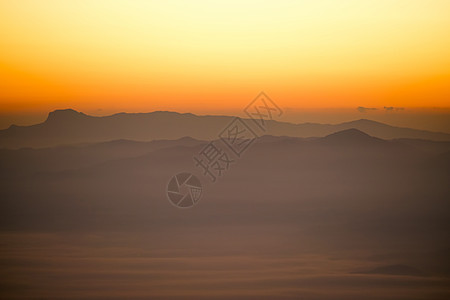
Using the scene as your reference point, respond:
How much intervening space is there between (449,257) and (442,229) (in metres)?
1.30

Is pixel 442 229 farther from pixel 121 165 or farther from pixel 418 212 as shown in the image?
pixel 121 165

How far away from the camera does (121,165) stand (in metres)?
11.0

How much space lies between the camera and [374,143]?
11492 millimetres

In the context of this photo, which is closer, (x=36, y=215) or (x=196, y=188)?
(x=196, y=188)

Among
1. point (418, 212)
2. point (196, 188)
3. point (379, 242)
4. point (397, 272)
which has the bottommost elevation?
point (397, 272)

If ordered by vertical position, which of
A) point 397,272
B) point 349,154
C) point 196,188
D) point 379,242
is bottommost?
point 397,272

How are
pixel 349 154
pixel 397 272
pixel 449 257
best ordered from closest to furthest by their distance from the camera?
pixel 397 272 < pixel 449 257 < pixel 349 154

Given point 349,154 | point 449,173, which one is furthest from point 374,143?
point 449,173

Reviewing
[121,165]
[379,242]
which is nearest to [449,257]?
[379,242]

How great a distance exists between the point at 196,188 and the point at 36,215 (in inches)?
119

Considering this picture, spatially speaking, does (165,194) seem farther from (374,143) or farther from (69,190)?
(374,143)

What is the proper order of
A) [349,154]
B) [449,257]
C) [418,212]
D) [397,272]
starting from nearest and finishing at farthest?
[397,272] → [449,257] → [418,212] → [349,154]

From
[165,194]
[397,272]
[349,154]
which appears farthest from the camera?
[349,154]

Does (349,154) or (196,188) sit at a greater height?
(349,154)
